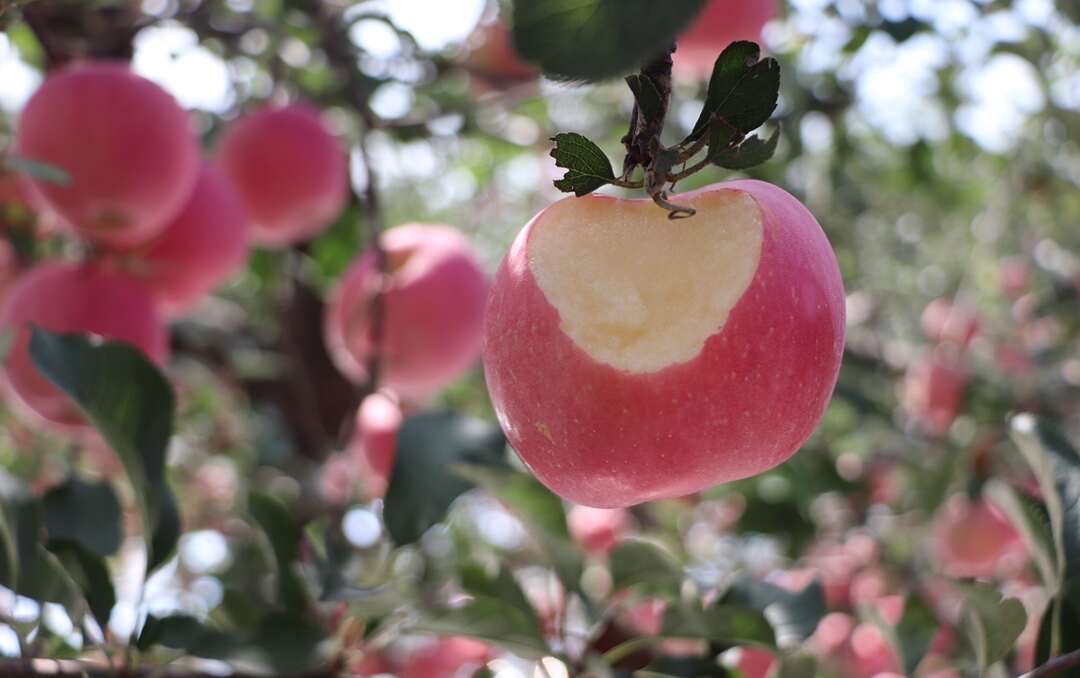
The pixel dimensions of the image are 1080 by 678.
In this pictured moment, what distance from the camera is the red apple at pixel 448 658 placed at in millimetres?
1340

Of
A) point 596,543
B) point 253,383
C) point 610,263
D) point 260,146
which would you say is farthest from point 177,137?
point 253,383

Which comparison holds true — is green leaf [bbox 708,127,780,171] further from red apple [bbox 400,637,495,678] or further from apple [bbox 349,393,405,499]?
red apple [bbox 400,637,495,678]

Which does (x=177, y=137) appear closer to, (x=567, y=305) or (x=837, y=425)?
(x=567, y=305)

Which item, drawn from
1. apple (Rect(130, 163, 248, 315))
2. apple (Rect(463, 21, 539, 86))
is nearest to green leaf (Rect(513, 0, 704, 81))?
apple (Rect(130, 163, 248, 315))

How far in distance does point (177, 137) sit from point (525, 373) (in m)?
0.72

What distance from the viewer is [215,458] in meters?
2.23

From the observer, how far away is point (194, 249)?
1179 mm

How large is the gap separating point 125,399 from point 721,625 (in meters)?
0.46

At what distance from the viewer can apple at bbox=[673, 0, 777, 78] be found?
110 cm

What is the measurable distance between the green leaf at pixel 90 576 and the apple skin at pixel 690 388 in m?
0.43

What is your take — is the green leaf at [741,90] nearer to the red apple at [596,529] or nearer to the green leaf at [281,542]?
the green leaf at [281,542]

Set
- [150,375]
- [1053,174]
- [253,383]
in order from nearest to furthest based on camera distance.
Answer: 1. [150,375]
2. [1053,174]
3. [253,383]

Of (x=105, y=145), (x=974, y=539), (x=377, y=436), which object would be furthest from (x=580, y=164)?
(x=974, y=539)

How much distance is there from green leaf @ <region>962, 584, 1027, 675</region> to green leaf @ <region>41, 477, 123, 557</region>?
0.63 meters
